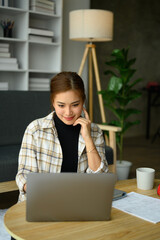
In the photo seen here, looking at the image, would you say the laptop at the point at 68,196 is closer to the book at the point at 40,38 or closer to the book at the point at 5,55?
the book at the point at 5,55

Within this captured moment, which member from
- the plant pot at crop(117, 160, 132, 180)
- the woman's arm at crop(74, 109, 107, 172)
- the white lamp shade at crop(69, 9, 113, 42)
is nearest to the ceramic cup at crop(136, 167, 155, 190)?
the woman's arm at crop(74, 109, 107, 172)

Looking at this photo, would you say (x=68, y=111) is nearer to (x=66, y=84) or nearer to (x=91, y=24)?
(x=66, y=84)

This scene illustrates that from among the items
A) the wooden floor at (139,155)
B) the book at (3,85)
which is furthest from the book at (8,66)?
the wooden floor at (139,155)

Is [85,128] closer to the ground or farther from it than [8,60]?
closer to the ground

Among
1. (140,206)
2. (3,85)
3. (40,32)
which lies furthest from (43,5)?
(140,206)

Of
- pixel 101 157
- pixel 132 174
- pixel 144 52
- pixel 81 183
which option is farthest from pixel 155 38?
pixel 81 183

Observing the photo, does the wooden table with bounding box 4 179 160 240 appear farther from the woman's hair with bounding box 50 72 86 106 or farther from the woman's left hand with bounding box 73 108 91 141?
the woman's hair with bounding box 50 72 86 106

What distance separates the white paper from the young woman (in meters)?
0.20

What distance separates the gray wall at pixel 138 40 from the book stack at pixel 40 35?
2.05 m

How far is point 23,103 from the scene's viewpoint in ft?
10.0

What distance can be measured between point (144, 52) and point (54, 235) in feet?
19.3

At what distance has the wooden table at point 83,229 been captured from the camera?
41.8 inches

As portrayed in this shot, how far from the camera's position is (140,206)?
1.35 m

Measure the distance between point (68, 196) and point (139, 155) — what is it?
3.79 m
